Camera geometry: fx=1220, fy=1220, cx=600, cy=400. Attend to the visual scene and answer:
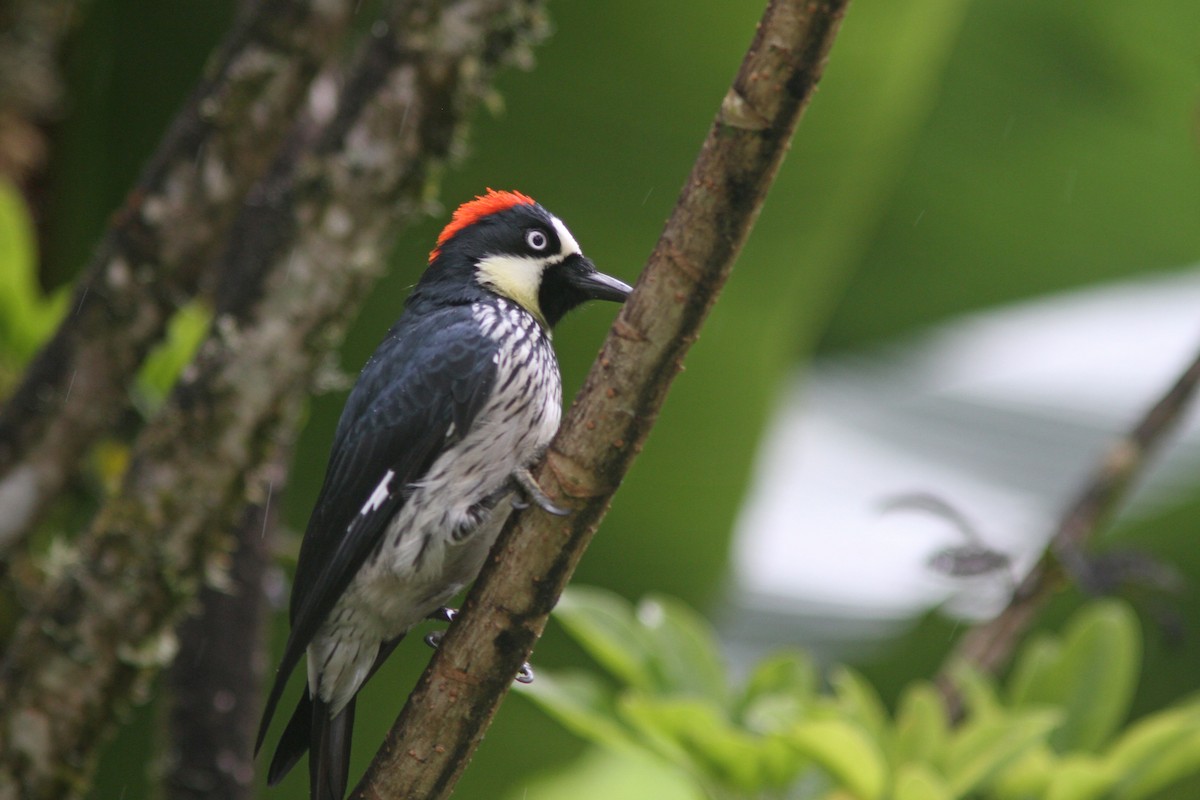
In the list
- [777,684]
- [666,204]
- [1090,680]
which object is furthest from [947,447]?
[777,684]

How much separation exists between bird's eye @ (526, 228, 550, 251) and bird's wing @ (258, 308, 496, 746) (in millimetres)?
152

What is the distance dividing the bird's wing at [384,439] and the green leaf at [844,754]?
1.82ft

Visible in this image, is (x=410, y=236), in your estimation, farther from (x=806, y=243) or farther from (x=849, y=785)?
(x=849, y=785)

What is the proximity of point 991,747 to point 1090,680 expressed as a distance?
1.16ft

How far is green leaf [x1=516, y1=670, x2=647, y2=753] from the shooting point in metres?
1.58

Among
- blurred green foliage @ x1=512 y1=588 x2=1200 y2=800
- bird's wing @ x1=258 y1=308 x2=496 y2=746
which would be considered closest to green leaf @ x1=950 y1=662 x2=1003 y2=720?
blurred green foliage @ x1=512 y1=588 x2=1200 y2=800

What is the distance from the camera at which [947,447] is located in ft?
12.8

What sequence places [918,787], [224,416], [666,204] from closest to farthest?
[918,787]
[224,416]
[666,204]

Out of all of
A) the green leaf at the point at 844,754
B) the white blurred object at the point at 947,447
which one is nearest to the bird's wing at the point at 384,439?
the green leaf at the point at 844,754

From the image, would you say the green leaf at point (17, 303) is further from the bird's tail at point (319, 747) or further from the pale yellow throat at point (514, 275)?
the bird's tail at point (319, 747)

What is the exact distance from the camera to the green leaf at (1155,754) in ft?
5.12

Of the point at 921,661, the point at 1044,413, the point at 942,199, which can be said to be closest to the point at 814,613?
the point at 921,661

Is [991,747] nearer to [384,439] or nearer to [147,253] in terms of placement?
[384,439]

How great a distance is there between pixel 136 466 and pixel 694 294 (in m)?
0.94
